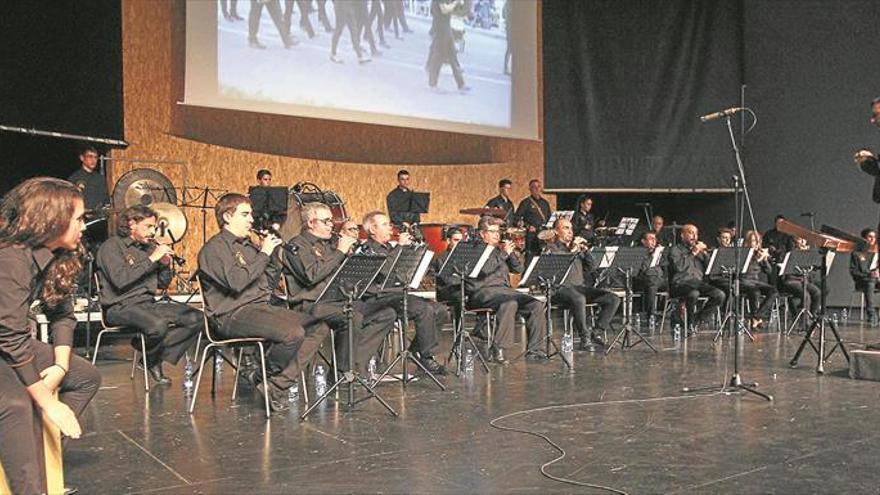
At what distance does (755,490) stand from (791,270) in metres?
8.26

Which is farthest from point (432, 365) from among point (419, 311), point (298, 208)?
point (298, 208)

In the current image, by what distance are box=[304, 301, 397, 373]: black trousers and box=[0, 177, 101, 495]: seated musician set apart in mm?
3038

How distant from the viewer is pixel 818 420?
17.6ft

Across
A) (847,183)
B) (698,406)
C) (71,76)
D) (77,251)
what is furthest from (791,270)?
(77,251)

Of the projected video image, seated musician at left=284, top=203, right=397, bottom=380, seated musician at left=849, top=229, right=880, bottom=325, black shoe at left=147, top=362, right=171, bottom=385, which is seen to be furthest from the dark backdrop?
seated musician at left=849, top=229, right=880, bottom=325

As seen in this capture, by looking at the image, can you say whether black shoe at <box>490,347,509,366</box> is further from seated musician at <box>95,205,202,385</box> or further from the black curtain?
the black curtain

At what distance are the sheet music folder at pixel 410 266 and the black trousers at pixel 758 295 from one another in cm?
593

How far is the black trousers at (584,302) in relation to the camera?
916 cm

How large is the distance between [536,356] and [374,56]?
5610 mm

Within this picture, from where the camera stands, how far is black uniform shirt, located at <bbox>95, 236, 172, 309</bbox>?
269 inches

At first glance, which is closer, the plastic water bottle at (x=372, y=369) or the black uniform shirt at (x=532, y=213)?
the plastic water bottle at (x=372, y=369)

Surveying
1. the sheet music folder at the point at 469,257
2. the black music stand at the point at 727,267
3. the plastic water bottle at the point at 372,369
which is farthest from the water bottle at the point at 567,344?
the plastic water bottle at the point at 372,369

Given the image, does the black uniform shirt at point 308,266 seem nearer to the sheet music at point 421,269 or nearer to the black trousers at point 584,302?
the sheet music at point 421,269

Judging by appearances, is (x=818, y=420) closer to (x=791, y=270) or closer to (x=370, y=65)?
(x=791, y=270)
